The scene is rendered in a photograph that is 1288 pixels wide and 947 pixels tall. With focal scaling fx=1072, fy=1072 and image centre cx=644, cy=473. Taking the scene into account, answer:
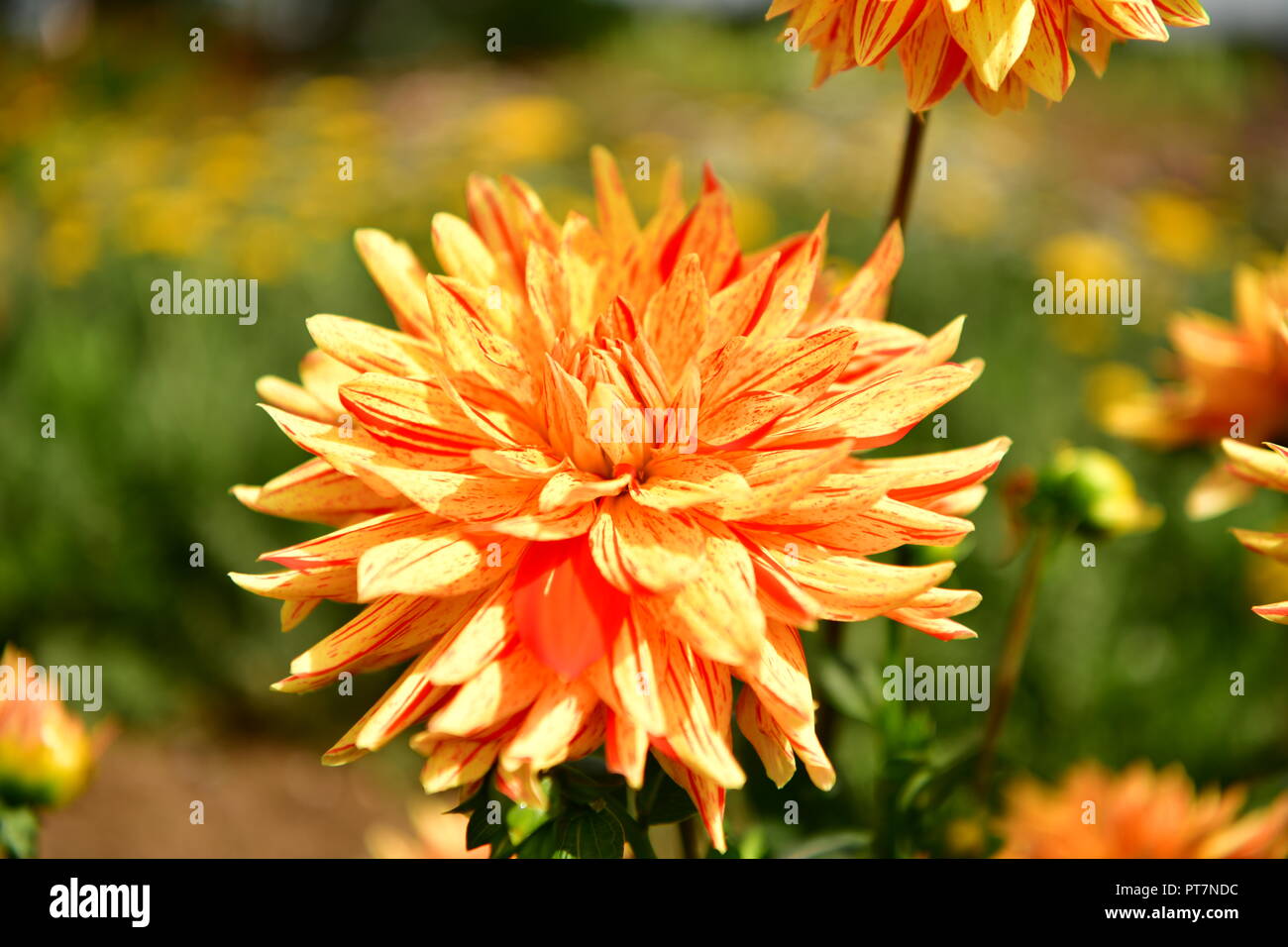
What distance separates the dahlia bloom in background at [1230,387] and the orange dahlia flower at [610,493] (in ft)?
1.80

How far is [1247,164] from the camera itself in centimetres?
630

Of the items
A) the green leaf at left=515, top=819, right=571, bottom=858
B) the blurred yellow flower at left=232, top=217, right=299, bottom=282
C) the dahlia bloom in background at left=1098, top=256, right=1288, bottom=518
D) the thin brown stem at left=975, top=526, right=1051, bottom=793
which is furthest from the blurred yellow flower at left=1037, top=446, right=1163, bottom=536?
the blurred yellow flower at left=232, top=217, right=299, bottom=282

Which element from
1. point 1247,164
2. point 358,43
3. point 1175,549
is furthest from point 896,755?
point 358,43

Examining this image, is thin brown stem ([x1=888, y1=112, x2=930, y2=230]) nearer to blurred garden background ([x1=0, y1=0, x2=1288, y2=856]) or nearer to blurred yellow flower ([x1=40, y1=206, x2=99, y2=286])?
blurred garden background ([x1=0, y1=0, x2=1288, y2=856])

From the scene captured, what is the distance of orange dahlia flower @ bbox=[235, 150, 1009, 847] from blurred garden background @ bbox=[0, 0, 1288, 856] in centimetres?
23

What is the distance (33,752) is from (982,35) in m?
0.93

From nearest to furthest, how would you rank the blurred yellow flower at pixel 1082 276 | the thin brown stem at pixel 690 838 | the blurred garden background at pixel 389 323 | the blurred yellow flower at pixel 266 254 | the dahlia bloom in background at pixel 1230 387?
the thin brown stem at pixel 690 838
the dahlia bloom in background at pixel 1230 387
the blurred garden background at pixel 389 323
the blurred yellow flower at pixel 1082 276
the blurred yellow flower at pixel 266 254

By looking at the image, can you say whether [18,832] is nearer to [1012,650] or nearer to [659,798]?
[659,798]

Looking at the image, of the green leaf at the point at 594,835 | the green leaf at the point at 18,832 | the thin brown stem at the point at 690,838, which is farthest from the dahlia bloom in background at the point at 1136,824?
the green leaf at the point at 18,832

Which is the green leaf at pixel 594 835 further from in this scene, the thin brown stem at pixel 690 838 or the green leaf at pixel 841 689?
the green leaf at pixel 841 689

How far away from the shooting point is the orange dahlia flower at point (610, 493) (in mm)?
589

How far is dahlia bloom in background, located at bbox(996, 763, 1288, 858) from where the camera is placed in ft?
2.96

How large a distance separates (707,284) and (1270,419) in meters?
0.70

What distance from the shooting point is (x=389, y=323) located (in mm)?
2975
